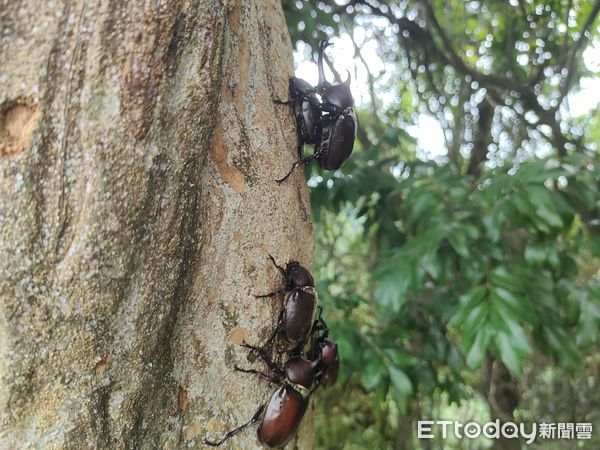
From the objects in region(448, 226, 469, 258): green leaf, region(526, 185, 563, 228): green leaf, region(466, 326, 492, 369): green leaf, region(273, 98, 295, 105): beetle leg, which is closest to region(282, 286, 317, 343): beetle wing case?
region(273, 98, 295, 105): beetle leg

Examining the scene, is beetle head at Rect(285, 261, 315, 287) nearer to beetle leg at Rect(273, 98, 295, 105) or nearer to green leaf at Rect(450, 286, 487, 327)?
beetle leg at Rect(273, 98, 295, 105)

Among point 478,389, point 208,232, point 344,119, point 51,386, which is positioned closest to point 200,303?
point 208,232

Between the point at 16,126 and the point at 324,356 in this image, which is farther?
the point at 324,356

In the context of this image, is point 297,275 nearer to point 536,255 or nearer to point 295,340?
point 295,340

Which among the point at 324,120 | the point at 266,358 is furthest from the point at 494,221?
the point at 266,358

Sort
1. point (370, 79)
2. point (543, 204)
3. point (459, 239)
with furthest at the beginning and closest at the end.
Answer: point (370, 79) → point (459, 239) → point (543, 204)

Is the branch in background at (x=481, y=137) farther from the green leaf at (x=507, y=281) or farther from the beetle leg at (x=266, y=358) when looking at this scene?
the beetle leg at (x=266, y=358)
